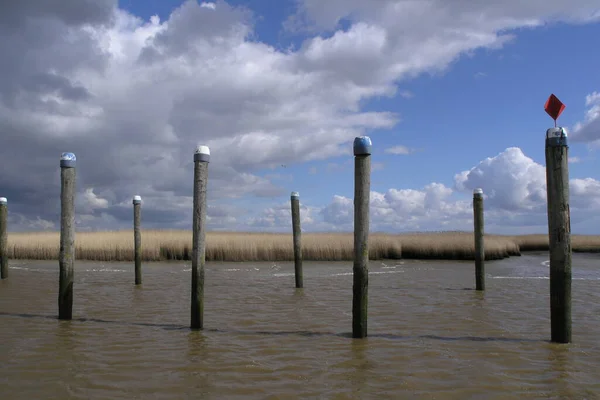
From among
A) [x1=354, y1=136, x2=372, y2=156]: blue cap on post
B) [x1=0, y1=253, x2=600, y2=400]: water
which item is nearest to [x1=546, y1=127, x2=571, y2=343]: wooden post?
[x1=0, y1=253, x2=600, y2=400]: water

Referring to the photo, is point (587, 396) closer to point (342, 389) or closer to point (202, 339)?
point (342, 389)

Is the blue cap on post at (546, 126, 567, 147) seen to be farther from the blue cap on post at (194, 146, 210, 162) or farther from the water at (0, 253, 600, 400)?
the blue cap on post at (194, 146, 210, 162)

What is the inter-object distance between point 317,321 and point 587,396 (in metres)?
4.17

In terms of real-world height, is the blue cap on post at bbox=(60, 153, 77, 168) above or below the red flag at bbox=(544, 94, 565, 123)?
below

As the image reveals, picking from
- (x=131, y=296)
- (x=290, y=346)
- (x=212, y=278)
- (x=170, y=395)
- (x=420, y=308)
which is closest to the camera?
(x=170, y=395)

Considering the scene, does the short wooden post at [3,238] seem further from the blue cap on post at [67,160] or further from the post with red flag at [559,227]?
the post with red flag at [559,227]

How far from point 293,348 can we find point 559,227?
12.5 ft

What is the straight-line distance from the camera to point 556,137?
6.86 metres

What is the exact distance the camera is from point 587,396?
15.0 ft

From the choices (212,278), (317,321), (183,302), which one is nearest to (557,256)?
(317,321)

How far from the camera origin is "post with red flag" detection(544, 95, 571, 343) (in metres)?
6.79

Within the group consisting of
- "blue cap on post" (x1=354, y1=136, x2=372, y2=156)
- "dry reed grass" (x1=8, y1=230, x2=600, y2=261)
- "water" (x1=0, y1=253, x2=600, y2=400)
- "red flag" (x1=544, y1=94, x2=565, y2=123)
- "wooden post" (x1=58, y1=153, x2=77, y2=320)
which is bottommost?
"water" (x1=0, y1=253, x2=600, y2=400)

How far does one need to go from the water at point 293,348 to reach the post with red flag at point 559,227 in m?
0.38

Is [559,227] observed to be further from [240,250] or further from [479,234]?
[240,250]
